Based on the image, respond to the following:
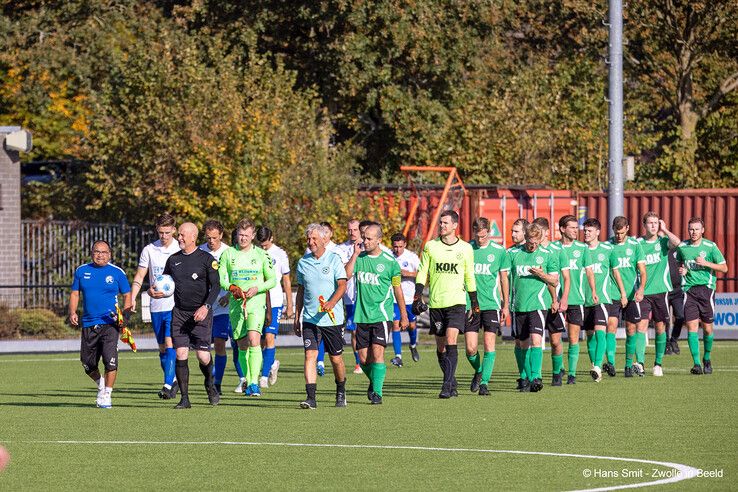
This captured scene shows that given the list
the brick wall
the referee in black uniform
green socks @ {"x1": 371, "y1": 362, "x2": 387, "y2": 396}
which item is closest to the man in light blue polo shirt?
green socks @ {"x1": 371, "y1": 362, "x2": 387, "y2": 396}

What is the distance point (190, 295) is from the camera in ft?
52.1

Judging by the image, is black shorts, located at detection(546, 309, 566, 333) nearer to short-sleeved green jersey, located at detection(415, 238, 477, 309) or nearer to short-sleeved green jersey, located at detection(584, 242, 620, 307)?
short-sleeved green jersey, located at detection(584, 242, 620, 307)

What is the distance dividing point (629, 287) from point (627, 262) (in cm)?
38

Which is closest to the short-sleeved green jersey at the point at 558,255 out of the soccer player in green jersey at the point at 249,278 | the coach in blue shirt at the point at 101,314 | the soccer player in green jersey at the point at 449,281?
the soccer player in green jersey at the point at 449,281

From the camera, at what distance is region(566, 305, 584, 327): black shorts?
19.1 m

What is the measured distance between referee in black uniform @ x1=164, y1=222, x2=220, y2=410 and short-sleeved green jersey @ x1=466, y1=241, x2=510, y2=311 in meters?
3.40

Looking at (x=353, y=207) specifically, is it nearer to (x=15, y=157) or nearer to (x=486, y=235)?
(x=15, y=157)

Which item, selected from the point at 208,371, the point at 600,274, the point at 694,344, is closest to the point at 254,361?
the point at 208,371

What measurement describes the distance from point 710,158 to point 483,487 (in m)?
37.8

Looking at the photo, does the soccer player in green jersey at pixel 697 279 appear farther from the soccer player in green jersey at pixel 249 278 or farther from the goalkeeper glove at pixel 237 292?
the goalkeeper glove at pixel 237 292

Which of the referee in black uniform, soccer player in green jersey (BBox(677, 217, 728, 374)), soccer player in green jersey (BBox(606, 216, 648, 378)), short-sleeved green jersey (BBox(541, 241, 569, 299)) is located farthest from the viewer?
soccer player in green jersey (BBox(677, 217, 728, 374))

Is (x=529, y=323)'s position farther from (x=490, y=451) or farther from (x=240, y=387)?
(x=490, y=451)

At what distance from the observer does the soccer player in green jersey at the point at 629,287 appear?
64.9ft

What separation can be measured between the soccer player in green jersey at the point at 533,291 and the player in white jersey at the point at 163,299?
13.5ft
